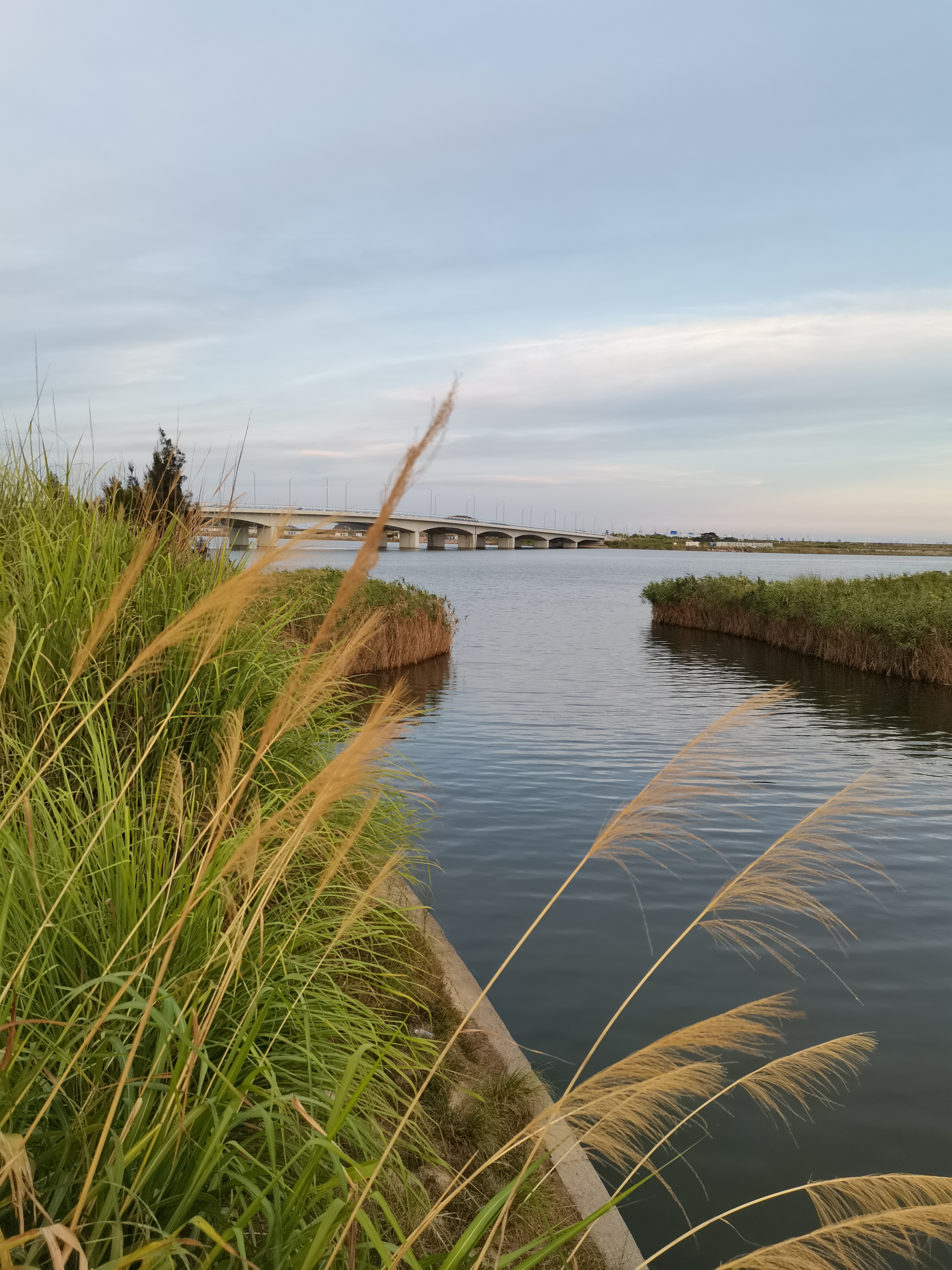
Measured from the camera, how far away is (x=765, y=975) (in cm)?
746

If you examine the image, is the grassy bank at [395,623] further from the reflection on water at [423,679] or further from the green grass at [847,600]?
the green grass at [847,600]

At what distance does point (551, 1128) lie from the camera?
4320 mm

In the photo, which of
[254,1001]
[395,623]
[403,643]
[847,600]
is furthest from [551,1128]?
[847,600]

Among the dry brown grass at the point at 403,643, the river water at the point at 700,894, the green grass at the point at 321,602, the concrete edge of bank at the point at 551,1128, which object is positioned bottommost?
the river water at the point at 700,894

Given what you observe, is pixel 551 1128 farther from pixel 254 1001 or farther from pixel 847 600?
pixel 847 600

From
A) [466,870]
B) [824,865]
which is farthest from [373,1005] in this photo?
[824,865]

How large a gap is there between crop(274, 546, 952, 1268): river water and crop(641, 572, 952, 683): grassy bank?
4.84 ft

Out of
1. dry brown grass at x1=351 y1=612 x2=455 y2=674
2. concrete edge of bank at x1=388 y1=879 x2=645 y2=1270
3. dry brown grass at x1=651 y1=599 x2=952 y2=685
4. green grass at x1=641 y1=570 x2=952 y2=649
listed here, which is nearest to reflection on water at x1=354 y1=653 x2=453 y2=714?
dry brown grass at x1=351 y1=612 x2=455 y2=674

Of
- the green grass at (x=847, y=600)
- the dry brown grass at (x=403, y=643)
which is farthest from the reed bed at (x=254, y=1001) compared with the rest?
the green grass at (x=847, y=600)

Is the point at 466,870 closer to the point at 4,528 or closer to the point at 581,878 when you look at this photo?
the point at 581,878

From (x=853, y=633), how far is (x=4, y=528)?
1016 inches

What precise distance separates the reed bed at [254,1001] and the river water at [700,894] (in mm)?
375

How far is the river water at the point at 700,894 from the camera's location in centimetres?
518

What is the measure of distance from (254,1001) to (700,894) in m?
7.23
